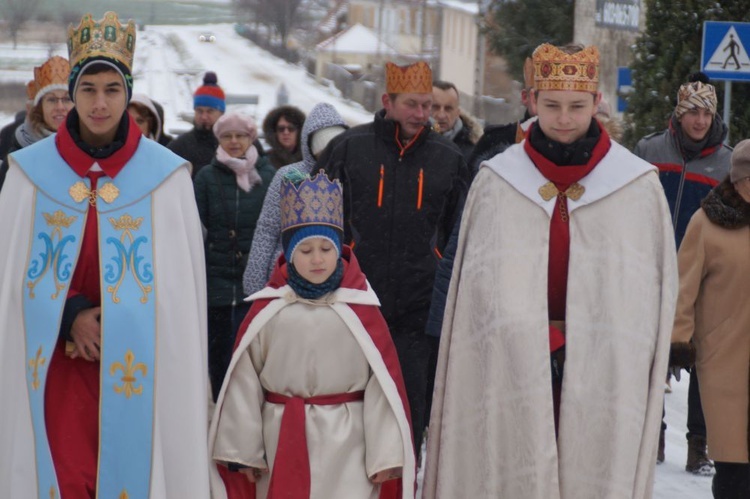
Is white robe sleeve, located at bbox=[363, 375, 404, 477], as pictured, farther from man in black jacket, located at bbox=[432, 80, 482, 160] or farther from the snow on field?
the snow on field

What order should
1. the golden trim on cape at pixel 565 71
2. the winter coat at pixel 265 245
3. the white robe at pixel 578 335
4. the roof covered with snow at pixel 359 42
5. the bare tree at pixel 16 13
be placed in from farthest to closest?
1. the roof covered with snow at pixel 359 42
2. the bare tree at pixel 16 13
3. the winter coat at pixel 265 245
4. the golden trim on cape at pixel 565 71
5. the white robe at pixel 578 335

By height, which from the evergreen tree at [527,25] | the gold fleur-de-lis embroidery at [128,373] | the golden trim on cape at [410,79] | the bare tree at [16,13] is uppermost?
the evergreen tree at [527,25]

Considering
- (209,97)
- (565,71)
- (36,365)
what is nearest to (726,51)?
(209,97)

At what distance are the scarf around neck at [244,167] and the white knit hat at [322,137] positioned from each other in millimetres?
584

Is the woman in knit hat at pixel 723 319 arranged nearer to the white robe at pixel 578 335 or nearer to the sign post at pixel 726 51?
the white robe at pixel 578 335

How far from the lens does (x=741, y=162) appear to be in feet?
23.0

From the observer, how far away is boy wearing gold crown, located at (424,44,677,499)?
557cm

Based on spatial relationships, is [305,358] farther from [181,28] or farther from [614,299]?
[181,28]

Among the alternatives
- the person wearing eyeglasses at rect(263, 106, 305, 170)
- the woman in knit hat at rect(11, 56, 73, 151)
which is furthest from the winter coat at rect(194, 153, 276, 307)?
the person wearing eyeglasses at rect(263, 106, 305, 170)

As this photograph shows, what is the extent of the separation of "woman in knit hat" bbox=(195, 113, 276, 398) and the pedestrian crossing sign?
5.00 metres

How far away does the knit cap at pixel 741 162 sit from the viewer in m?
6.97

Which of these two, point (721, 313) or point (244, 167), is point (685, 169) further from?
point (244, 167)

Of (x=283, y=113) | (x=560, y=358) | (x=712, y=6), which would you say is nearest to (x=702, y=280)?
(x=560, y=358)

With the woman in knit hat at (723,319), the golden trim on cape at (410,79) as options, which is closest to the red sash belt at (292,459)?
the woman in knit hat at (723,319)
